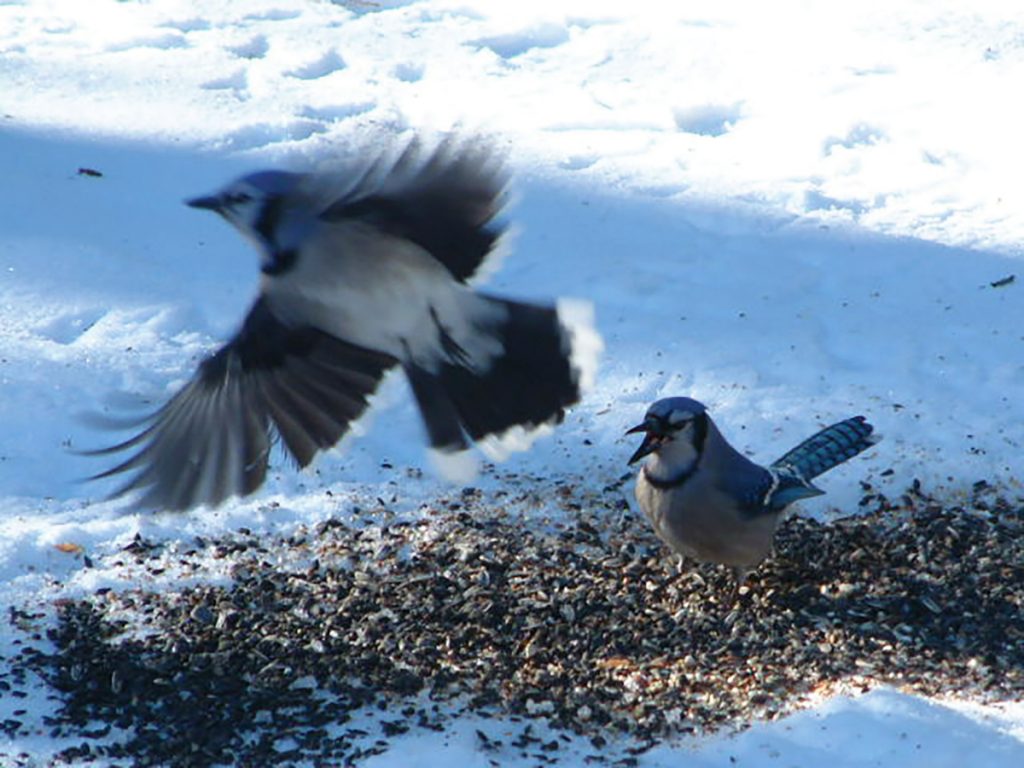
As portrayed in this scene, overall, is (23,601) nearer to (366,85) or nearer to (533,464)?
(533,464)

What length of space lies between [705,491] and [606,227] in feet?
6.98

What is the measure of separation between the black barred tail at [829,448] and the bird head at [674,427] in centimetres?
34

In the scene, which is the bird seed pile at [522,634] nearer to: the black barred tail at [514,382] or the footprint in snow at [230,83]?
the black barred tail at [514,382]

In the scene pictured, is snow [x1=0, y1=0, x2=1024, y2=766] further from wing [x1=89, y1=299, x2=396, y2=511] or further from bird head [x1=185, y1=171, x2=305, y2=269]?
bird head [x1=185, y1=171, x2=305, y2=269]

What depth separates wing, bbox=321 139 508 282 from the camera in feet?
14.7

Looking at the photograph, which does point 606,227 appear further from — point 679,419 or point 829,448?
point 679,419

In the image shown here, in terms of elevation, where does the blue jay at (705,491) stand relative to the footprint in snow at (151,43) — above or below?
→ below

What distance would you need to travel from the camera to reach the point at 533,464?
19.0 feet

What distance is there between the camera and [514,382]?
5.06 meters

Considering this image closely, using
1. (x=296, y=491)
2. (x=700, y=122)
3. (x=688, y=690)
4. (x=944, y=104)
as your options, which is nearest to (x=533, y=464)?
(x=296, y=491)

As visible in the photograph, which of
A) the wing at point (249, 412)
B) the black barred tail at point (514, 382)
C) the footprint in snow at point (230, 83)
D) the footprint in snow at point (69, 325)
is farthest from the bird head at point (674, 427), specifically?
the footprint in snow at point (230, 83)

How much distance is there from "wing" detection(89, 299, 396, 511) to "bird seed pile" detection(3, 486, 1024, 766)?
Result: 0.45 metres

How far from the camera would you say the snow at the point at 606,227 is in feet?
18.1

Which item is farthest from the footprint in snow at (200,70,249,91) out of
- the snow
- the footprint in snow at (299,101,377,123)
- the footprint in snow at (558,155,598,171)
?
the footprint in snow at (558,155,598,171)
